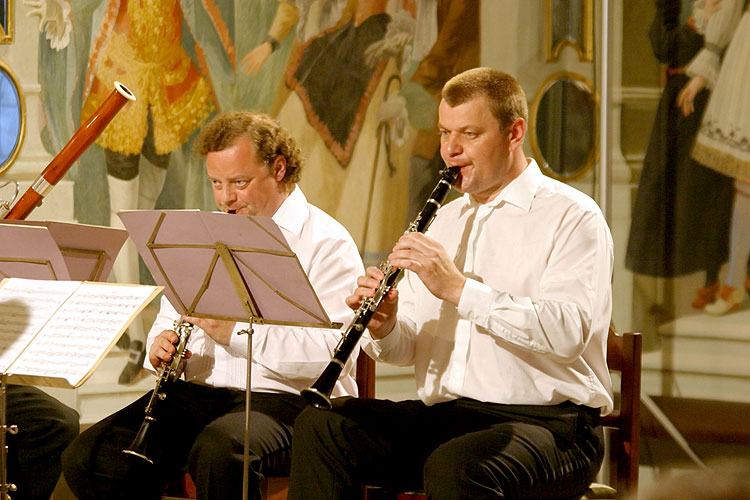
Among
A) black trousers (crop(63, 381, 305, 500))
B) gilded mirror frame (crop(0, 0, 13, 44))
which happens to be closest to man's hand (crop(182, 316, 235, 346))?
black trousers (crop(63, 381, 305, 500))

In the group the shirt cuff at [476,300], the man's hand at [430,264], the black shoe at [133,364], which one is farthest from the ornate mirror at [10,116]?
the shirt cuff at [476,300]

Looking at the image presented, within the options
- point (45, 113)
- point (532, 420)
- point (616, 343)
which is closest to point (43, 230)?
point (532, 420)

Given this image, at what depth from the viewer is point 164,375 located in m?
2.96

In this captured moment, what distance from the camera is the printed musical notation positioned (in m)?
2.46

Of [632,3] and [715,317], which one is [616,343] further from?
[632,3]

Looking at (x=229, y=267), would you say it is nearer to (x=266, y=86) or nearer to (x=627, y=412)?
(x=627, y=412)

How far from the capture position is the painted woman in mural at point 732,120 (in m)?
4.36

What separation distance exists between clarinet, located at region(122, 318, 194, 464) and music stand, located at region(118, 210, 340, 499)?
0.26 metres

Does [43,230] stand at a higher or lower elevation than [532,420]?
higher

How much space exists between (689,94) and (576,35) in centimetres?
77

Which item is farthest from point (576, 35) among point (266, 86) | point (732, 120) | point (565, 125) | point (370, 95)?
point (266, 86)

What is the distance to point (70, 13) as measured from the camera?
4.64 meters

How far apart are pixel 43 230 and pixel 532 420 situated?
154 centimetres

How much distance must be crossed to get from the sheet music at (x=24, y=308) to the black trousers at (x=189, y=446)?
0.54m
